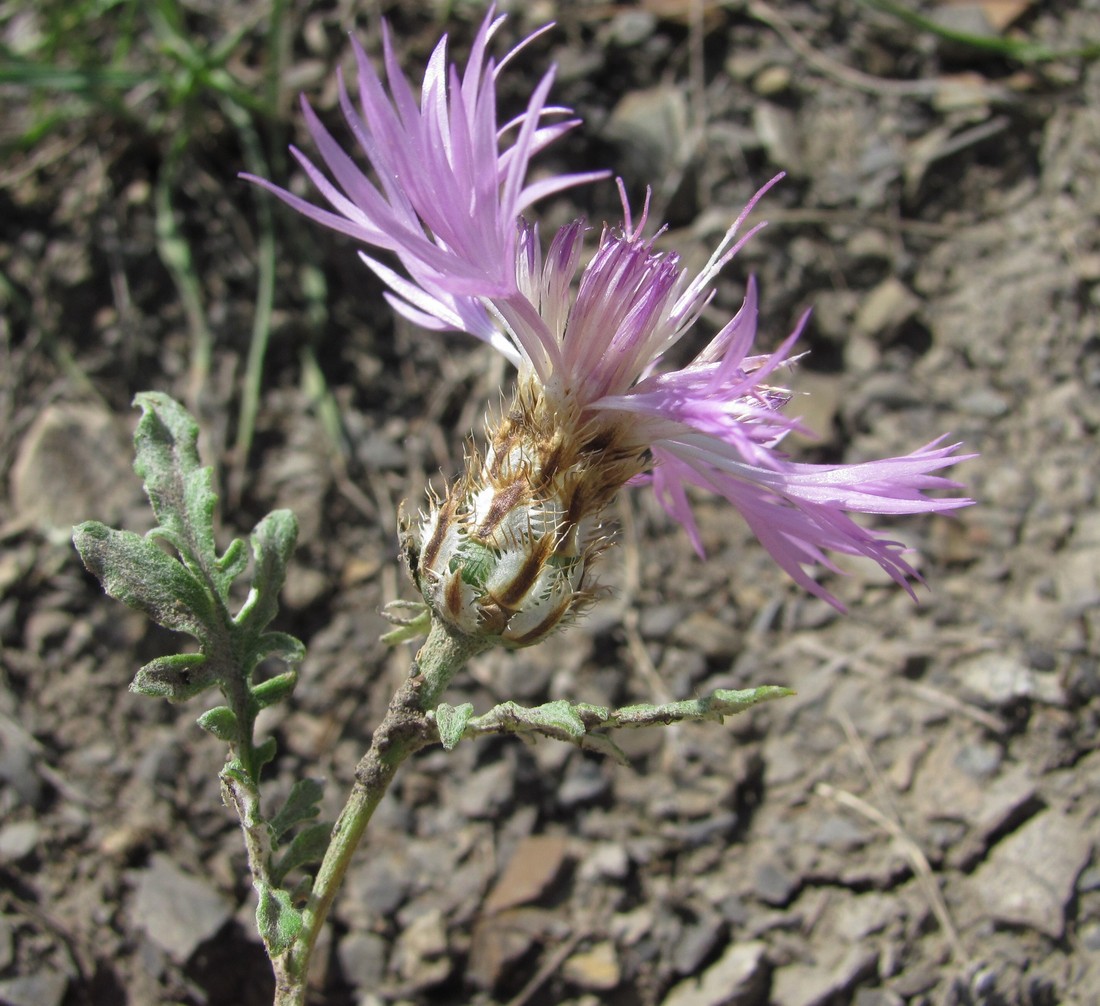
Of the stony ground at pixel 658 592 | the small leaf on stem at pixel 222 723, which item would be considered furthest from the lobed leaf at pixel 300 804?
the stony ground at pixel 658 592

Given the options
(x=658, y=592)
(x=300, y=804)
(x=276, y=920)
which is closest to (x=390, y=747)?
(x=300, y=804)

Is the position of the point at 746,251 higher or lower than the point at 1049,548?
higher

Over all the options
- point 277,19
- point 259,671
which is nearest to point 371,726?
point 259,671

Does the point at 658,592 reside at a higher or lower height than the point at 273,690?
lower

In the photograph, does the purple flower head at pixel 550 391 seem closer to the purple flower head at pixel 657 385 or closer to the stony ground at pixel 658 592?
the purple flower head at pixel 657 385

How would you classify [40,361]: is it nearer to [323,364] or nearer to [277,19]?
[323,364]

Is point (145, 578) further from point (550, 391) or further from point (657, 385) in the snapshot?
point (657, 385)

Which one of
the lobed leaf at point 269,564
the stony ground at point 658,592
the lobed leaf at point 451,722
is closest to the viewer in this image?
the lobed leaf at point 451,722
